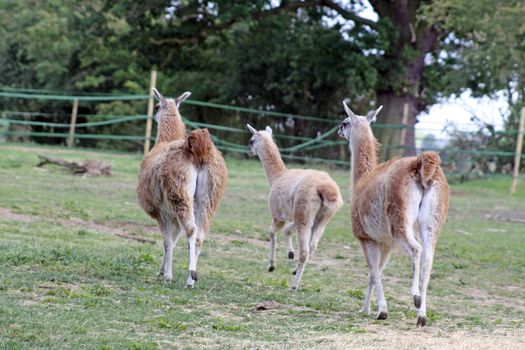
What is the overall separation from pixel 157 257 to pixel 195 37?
19.3 m

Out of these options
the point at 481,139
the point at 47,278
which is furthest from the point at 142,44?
the point at 47,278

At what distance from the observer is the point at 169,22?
2859cm

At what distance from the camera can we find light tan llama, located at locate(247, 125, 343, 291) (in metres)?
9.07

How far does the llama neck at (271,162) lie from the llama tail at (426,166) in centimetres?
345

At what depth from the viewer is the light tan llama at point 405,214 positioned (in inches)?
280

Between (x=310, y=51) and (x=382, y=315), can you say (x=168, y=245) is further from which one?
(x=310, y=51)

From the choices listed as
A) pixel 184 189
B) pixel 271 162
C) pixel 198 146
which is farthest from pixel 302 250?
pixel 271 162

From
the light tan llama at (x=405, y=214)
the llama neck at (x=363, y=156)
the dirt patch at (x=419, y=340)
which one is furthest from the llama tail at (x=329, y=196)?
the dirt patch at (x=419, y=340)

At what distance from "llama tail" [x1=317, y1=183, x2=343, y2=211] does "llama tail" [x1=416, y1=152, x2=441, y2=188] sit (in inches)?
79.5

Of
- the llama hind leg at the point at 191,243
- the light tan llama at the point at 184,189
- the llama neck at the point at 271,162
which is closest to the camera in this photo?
the llama hind leg at the point at 191,243

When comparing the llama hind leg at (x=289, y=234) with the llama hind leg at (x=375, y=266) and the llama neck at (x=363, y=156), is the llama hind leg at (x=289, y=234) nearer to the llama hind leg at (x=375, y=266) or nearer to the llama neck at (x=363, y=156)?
the llama neck at (x=363, y=156)

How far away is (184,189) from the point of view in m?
8.30

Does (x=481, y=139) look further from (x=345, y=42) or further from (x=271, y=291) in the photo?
(x=271, y=291)

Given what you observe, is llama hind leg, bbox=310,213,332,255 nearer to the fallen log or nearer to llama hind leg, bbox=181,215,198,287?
llama hind leg, bbox=181,215,198,287
